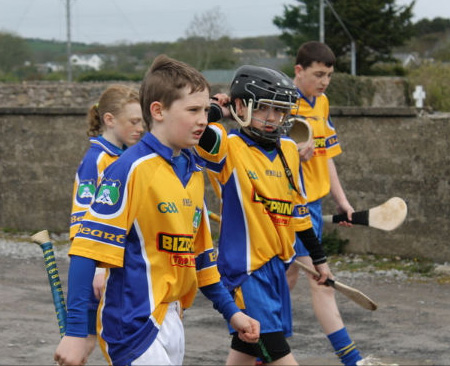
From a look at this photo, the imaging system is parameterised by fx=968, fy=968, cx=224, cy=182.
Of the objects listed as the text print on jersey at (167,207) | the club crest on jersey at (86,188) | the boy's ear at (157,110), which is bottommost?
the club crest on jersey at (86,188)

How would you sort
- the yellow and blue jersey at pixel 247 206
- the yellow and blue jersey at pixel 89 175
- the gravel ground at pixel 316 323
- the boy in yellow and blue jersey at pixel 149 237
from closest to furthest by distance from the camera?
the boy in yellow and blue jersey at pixel 149 237 → the yellow and blue jersey at pixel 247 206 → the yellow and blue jersey at pixel 89 175 → the gravel ground at pixel 316 323

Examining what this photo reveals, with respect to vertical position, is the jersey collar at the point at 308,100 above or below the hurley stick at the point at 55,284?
above

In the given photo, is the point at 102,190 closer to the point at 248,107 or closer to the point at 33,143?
the point at 248,107

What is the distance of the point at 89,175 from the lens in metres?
5.72

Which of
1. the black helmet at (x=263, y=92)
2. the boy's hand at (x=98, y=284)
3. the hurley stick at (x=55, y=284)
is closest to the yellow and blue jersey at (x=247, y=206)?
the black helmet at (x=263, y=92)

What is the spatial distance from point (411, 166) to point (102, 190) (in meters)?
7.09

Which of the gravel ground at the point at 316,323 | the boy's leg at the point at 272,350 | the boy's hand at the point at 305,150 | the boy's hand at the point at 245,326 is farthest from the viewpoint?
the gravel ground at the point at 316,323

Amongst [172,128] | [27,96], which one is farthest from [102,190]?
[27,96]

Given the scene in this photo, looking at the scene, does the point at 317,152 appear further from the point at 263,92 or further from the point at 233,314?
the point at 233,314

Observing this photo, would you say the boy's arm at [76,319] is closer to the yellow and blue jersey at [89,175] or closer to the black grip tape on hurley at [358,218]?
the yellow and blue jersey at [89,175]

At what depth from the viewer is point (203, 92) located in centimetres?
395

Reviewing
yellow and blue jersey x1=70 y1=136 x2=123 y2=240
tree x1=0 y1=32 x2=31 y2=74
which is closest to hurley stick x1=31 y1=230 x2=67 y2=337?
yellow and blue jersey x1=70 y1=136 x2=123 y2=240

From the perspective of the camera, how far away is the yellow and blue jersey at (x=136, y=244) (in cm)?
373

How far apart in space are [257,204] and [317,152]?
198 centimetres
